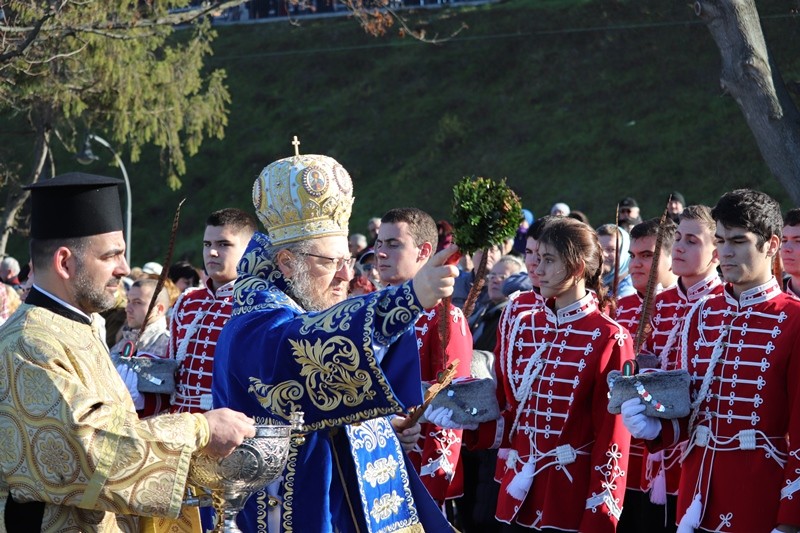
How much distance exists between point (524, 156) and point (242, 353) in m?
28.4

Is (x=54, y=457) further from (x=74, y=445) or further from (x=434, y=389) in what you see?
(x=434, y=389)

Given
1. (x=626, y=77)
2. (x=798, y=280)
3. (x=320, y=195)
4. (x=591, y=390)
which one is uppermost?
(x=626, y=77)

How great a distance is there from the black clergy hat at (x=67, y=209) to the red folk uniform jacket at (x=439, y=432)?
10.0ft

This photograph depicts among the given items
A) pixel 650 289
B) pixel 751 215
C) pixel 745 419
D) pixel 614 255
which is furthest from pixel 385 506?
pixel 614 255

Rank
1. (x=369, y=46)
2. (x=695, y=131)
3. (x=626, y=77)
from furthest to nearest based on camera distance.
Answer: (x=369, y=46) → (x=626, y=77) → (x=695, y=131)

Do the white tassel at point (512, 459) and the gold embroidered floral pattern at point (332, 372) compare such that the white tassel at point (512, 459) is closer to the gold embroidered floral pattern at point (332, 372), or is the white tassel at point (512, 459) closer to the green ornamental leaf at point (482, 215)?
the green ornamental leaf at point (482, 215)

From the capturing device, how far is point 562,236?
654 cm

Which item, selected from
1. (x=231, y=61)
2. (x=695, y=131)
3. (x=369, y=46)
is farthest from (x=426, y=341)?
(x=231, y=61)

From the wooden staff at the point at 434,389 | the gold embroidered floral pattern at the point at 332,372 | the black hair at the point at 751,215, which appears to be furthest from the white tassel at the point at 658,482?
the gold embroidered floral pattern at the point at 332,372

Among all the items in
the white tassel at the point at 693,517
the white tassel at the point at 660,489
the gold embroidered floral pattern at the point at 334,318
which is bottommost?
the white tassel at the point at 660,489

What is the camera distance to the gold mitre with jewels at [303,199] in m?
4.95

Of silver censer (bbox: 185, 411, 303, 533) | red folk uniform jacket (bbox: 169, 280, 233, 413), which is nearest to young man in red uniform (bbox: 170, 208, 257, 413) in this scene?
red folk uniform jacket (bbox: 169, 280, 233, 413)

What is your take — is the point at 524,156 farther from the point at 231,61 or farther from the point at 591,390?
the point at 591,390

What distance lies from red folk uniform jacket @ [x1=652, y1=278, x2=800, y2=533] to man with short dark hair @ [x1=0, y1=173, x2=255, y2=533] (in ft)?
9.55
